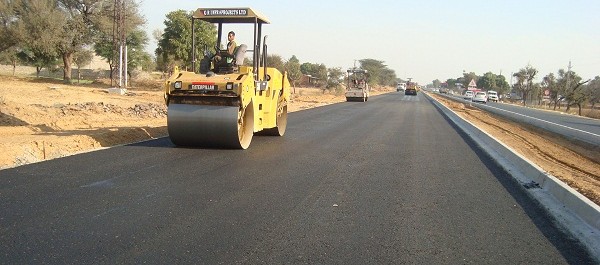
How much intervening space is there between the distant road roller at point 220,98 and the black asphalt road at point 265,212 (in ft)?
1.47

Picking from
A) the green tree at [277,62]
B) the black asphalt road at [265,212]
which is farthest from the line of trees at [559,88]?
the black asphalt road at [265,212]

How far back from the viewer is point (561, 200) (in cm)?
631

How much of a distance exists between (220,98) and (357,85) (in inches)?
1339

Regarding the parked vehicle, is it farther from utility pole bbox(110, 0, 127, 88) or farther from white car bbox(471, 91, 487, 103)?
utility pole bbox(110, 0, 127, 88)

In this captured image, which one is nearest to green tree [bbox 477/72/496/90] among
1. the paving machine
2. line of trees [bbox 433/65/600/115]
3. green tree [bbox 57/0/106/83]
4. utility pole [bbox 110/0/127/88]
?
line of trees [bbox 433/65/600/115]

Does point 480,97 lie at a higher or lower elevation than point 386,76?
lower

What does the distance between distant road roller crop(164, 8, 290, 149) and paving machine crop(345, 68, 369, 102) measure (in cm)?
3094

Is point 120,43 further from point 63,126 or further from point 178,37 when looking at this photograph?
point 63,126

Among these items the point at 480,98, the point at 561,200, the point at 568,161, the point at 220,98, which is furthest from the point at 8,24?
the point at 480,98

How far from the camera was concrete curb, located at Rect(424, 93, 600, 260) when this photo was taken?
16.7ft

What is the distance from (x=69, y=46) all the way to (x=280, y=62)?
23.2 metres

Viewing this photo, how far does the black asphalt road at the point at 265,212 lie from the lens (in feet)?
13.8

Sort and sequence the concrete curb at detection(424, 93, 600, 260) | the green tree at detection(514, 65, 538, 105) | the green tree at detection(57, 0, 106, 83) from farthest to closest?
the green tree at detection(514, 65, 538, 105) → the green tree at detection(57, 0, 106, 83) → the concrete curb at detection(424, 93, 600, 260)

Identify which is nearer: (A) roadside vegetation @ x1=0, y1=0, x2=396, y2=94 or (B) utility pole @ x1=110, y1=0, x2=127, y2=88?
(B) utility pole @ x1=110, y1=0, x2=127, y2=88
